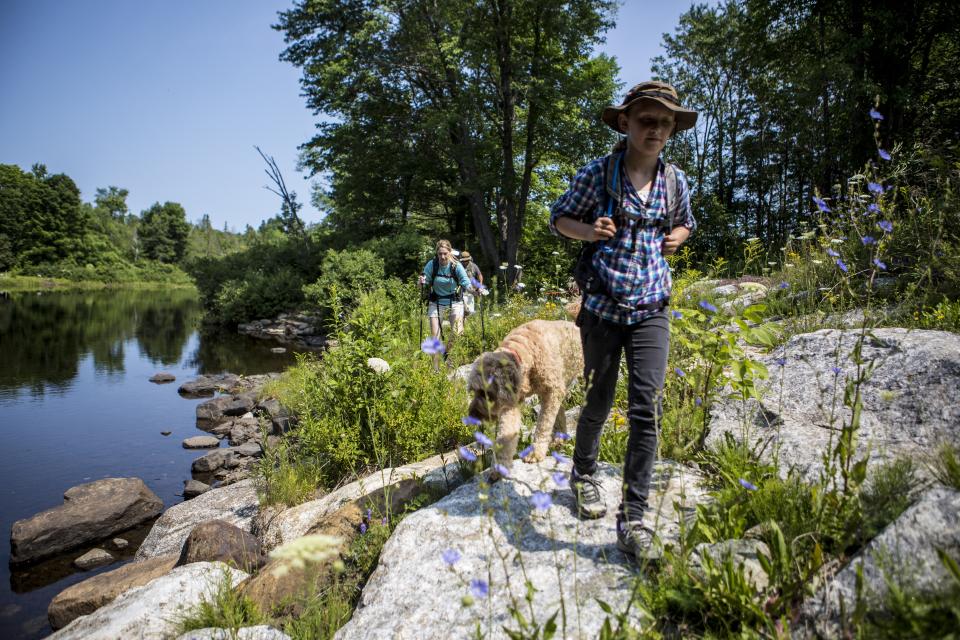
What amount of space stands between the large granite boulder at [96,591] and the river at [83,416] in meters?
0.26

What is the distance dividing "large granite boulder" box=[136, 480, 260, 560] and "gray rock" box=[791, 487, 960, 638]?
17.7ft

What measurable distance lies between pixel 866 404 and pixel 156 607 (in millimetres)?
4990

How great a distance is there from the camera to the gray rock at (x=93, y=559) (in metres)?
6.31

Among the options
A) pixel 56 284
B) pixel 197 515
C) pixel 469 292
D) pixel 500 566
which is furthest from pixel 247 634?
pixel 56 284

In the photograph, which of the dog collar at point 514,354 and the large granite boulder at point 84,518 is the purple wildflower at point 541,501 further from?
the large granite boulder at point 84,518

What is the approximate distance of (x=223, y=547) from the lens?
4246 mm

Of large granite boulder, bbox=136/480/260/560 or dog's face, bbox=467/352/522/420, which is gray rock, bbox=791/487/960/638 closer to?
dog's face, bbox=467/352/522/420

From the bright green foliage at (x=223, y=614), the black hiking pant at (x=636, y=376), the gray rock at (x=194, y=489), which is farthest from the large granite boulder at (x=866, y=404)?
the gray rock at (x=194, y=489)

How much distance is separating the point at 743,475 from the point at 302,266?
2672 cm

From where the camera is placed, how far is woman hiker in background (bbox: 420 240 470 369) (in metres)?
8.76

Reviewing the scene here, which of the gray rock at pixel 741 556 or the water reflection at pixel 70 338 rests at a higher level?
the gray rock at pixel 741 556

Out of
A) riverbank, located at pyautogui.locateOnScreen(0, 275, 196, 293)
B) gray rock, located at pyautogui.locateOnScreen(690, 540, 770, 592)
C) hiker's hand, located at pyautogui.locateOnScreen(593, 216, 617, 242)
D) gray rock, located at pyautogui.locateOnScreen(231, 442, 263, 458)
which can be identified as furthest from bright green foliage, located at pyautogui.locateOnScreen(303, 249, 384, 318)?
riverbank, located at pyautogui.locateOnScreen(0, 275, 196, 293)

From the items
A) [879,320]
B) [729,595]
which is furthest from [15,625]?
[879,320]

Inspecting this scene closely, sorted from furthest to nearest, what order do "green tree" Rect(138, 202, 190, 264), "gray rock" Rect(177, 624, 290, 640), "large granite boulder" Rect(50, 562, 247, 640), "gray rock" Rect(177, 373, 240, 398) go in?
"green tree" Rect(138, 202, 190, 264) → "gray rock" Rect(177, 373, 240, 398) → "large granite boulder" Rect(50, 562, 247, 640) → "gray rock" Rect(177, 624, 290, 640)
